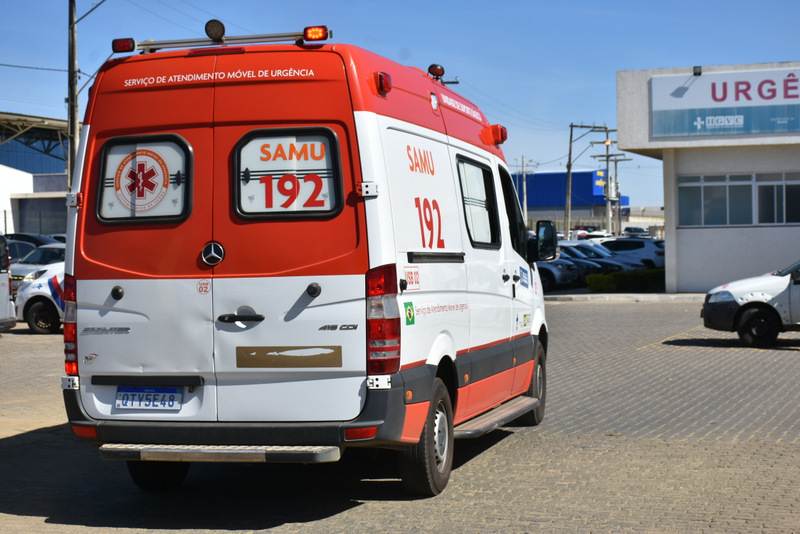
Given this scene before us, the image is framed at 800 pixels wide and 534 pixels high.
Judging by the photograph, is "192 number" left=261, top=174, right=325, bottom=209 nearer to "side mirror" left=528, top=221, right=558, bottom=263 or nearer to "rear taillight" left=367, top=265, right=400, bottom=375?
"rear taillight" left=367, top=265, right=400, bottom=375

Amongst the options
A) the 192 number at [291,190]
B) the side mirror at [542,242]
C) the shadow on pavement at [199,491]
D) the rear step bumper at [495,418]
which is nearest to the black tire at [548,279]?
the side mirror at [542,242]

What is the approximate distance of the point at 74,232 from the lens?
6.62 meters

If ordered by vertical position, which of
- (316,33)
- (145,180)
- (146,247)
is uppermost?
(316,33)

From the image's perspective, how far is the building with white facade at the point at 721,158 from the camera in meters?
29.7

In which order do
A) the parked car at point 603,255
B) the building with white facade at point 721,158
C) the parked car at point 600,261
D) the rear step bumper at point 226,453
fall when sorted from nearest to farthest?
the rear step bumper at point 226,453 → the building with white facade at point 721,158 → the parked car at point 600,261 → the parked car at point 603,255

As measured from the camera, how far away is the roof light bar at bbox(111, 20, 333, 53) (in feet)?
20.9

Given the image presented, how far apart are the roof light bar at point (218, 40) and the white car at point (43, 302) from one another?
553 inches

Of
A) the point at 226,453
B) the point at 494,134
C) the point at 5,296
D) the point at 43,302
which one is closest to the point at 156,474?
the point at 226,453

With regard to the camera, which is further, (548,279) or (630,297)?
(548,279)

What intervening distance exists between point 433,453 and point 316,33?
2.70m

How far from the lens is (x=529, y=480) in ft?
24.4

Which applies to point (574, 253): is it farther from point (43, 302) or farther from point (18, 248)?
point (43, 302)

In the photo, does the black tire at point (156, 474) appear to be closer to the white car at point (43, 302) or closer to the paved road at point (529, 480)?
the paved road at point (529, 480)

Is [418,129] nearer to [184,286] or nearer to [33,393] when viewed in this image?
[184,286]
